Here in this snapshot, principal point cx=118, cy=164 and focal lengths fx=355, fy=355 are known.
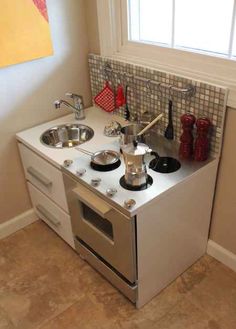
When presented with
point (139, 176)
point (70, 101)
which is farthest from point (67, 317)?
point (70, 101)

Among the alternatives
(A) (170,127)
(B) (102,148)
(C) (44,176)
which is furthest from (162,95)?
(C) (44,176)

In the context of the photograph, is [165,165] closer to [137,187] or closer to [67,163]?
[137,187]

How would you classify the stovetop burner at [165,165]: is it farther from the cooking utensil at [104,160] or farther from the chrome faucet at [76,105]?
the chrome faucet at [76,105]

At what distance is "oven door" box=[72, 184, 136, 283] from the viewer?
146cm

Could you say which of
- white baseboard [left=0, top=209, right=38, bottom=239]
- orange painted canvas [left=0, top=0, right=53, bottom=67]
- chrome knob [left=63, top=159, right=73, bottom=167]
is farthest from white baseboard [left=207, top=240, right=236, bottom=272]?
orange painted canvas [left=0, top=0, right=53, bottom=67]

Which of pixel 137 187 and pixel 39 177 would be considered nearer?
pixel 137 187

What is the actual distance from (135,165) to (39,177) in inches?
26.3

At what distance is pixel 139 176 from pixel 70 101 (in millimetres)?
894

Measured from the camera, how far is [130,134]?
5.85 ft

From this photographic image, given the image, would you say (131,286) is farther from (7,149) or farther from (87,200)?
(7,149)

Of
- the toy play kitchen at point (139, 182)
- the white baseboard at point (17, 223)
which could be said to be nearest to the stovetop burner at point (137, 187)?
the toy play kitchen at point (139, 182)

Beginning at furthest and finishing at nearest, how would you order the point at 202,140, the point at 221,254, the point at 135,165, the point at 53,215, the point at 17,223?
the point at 17,223
the point at 53,215
the point at 221,254
the point at 202,140
the point at 135,165

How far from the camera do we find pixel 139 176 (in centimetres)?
148

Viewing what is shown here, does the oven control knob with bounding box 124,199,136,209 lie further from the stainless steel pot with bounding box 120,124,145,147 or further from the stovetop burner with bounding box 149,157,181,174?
the stainless steel pot with bounding box 120,124,145,147
